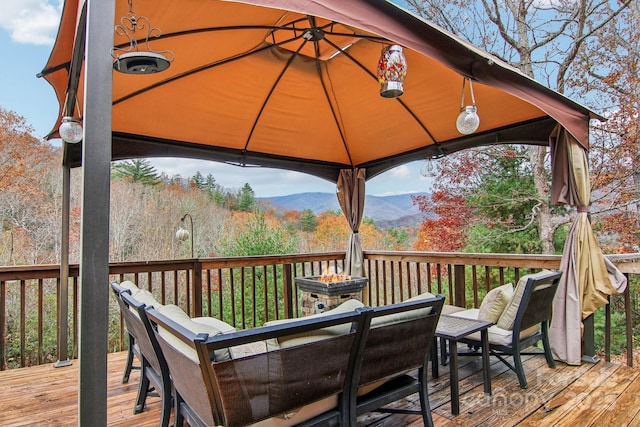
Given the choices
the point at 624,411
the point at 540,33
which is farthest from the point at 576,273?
the point at 540,33

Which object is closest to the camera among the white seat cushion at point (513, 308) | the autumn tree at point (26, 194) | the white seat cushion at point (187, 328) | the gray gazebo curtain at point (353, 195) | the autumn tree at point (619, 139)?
the white seat cushion at point (187, 328)

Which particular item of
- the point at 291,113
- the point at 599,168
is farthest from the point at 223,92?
the point at 599,168

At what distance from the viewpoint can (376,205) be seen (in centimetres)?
1062

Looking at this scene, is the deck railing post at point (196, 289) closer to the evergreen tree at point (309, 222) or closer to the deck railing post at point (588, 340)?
the deck railing post at point (588, 340)

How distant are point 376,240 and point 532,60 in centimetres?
566

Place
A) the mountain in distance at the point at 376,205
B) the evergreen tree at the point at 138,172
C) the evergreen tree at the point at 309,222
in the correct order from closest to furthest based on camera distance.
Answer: the mountain in distance at the point at 376,205 → the evergreen tree at the point at 138,172 → the evergreen tree at the point at 309,222

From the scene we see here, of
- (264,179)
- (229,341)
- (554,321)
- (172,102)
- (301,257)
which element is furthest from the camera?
(264,179)

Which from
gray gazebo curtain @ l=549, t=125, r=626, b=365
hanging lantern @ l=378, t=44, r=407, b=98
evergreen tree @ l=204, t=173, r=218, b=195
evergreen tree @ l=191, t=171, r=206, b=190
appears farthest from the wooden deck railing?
evergreen tree @ l=191, t=171, r=206, b=190

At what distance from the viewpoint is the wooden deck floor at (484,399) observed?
2385 millimetres

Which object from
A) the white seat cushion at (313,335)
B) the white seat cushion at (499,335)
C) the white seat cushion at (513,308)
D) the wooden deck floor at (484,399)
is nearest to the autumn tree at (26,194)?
the wooden deck floor at (484,399)

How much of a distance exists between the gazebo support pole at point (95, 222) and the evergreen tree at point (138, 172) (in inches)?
378

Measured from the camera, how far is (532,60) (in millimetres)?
8320

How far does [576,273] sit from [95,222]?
11.7 feet

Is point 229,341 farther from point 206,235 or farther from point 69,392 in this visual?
point 206,235
